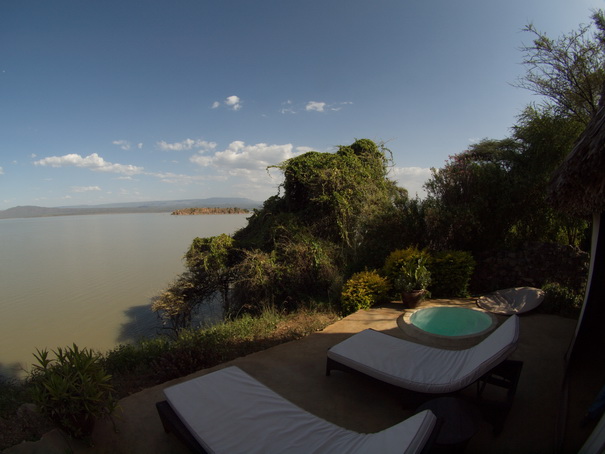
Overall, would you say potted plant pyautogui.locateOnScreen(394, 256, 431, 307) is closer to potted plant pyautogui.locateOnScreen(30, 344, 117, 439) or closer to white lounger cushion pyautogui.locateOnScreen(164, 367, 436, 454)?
white lounger cushion pyautogui.locateOnScreen(164, 367, 436, 454)

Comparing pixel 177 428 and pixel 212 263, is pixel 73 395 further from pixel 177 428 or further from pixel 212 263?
pixel 212 263

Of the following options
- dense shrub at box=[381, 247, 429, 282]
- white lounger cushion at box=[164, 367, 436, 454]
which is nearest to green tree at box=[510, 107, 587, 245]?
dense shrub at box=[381, 247, 429, 282]

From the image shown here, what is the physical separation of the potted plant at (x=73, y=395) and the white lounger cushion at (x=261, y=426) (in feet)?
1.95

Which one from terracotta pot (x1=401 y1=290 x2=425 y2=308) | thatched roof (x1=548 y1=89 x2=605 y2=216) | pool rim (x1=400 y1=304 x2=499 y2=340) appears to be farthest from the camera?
terracotta pot (x1=401 y1=290 x2=425 y2=308)

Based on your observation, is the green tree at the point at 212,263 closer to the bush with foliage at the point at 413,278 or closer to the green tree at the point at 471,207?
the bush with foliage at the point at 413,278

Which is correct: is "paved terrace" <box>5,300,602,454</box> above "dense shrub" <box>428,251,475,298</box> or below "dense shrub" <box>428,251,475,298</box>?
below

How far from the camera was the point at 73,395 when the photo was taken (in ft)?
7.90

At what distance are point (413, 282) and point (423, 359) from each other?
2.95m

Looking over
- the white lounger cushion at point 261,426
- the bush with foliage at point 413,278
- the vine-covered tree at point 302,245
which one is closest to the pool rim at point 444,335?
the bush with foliage at point 413,278

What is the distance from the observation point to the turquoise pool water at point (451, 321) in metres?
4.90

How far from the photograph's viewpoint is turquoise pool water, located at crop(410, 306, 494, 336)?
490 centimetres

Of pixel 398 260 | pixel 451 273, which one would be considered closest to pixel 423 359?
pixel 398 260

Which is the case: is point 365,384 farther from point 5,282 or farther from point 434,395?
point 5,282

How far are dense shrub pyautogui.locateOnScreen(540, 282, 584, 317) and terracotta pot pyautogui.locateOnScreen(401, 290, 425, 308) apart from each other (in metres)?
2.14
